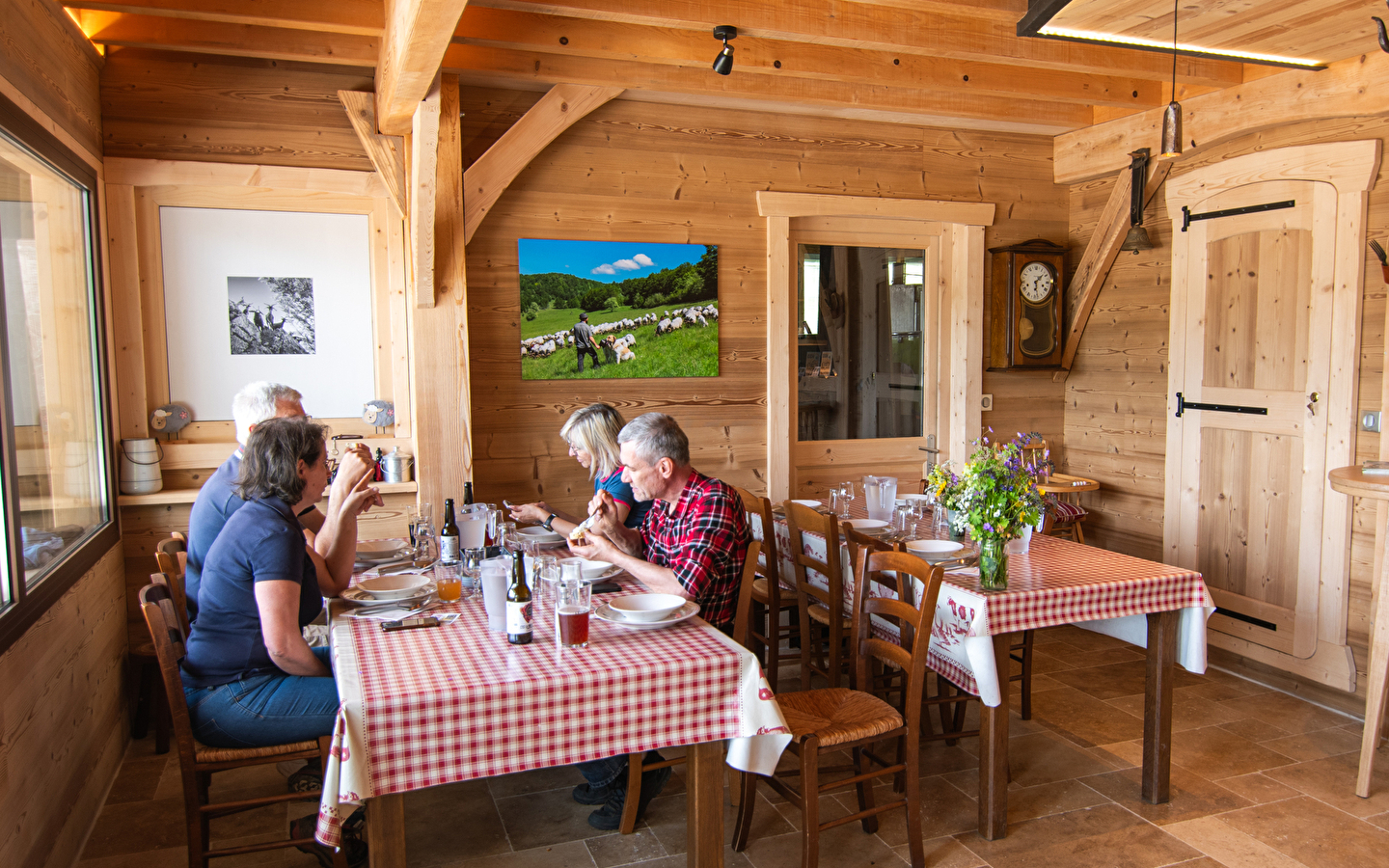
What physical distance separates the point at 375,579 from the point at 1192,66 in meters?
Answer: 3.98

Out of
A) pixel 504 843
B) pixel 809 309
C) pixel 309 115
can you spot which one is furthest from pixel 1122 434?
pixel 309 115

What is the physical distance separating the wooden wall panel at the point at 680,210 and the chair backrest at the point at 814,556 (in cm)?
124

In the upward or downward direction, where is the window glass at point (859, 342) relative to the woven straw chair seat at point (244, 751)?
upward

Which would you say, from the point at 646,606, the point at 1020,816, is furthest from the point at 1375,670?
the point at 646,606

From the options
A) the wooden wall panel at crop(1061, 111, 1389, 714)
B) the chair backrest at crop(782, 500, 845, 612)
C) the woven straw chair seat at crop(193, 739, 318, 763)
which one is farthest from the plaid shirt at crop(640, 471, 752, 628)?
the wooden wall panel at crop(1061, 111, 1389, 714)

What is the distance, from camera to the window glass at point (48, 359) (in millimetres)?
2664

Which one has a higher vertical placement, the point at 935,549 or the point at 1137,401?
the point at 1137,401

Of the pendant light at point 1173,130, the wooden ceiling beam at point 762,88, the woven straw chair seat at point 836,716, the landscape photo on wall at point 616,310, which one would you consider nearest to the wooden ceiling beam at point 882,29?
the wooden ceiling beam at point 762,88

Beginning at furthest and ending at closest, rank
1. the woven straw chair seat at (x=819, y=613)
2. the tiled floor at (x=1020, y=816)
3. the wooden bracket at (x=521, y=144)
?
the wooden bracket at (x=521, y=144) → the woven straw chair seat at (x=819, y=613) → the tiled floor at (x=1020, y=816)

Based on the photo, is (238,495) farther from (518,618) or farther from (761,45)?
(761,45)

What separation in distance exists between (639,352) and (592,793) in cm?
224

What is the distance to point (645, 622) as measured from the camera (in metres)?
2.31

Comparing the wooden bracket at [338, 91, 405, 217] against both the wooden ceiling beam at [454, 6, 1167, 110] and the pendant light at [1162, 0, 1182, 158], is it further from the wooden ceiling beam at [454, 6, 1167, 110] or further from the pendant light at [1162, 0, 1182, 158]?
the pendant light at [1162, 0, 1182, 158]

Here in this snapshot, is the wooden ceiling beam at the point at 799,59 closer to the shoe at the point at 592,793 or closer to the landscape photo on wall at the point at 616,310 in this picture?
the landscape photo on wall at the point at 616,310
